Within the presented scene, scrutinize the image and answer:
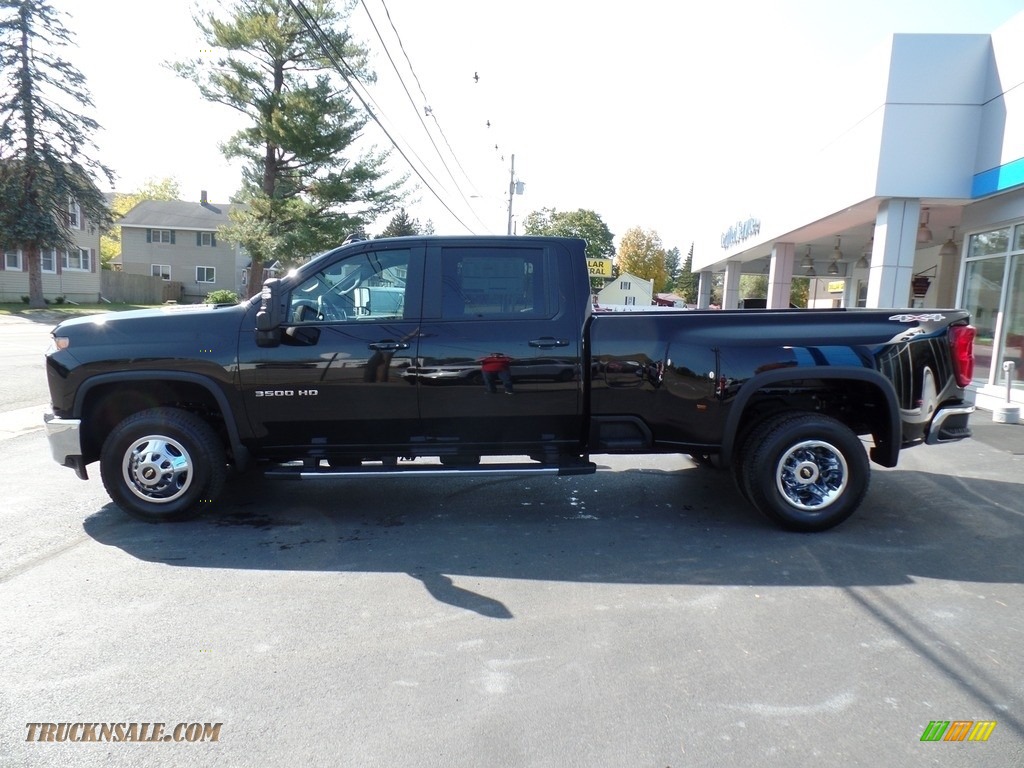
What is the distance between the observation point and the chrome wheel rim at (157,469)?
5.22m

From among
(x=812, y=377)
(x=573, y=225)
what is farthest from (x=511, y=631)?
(x=573, y=225)

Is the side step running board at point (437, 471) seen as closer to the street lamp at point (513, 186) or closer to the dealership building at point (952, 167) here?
the dealership building at point (952, 167)

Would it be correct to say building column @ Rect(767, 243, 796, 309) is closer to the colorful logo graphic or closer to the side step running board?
the side step running board

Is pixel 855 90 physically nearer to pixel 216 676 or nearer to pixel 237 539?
pixel 237 539

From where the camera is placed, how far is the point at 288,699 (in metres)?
3.14

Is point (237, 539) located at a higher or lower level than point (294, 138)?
lower

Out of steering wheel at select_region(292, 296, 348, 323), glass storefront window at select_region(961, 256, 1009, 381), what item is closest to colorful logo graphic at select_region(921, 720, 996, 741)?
steering wheel at select_region(292, 296, 348, 323)

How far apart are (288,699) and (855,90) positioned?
46.2ft

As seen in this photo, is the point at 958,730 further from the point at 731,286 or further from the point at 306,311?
the point at 731,286

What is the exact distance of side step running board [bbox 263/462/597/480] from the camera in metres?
5.14

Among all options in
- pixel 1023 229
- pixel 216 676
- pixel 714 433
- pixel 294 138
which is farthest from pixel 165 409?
pixel 294 138

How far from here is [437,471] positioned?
5.16 m

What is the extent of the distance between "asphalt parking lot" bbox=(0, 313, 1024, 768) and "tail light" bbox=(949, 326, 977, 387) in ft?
3.90

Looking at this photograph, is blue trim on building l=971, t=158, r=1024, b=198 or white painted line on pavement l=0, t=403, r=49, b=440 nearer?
white painted line on pavement l=0, t=403, r=49, b=440
